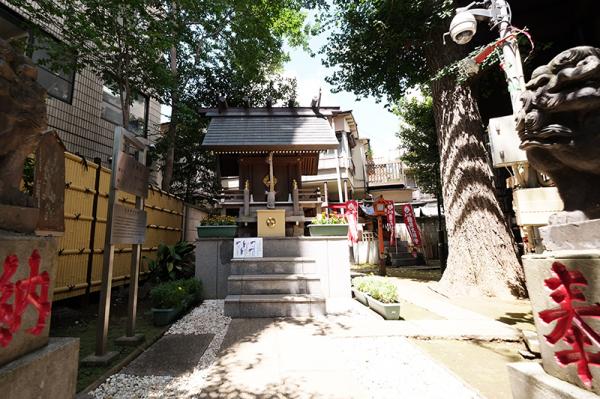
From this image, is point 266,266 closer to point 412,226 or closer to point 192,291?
point 192,291

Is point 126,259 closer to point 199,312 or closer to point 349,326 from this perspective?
point 199,312

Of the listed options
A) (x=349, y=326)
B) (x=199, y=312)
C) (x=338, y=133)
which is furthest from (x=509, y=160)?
(x=338, y=133)

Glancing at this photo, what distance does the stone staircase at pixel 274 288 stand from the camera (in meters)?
6.55

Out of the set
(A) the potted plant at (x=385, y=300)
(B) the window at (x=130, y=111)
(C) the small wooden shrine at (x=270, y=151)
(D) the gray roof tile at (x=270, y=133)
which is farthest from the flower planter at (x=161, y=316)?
(B) the window at (x=130, y=111)

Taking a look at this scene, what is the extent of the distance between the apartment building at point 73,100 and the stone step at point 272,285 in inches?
312

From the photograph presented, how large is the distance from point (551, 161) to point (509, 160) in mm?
3236

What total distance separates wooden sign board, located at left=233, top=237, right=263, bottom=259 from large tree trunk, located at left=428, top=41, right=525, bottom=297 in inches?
225

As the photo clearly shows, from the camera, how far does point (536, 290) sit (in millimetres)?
2314

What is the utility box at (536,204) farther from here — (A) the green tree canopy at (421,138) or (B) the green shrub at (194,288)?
(A) the green tree canopy at (421,138)

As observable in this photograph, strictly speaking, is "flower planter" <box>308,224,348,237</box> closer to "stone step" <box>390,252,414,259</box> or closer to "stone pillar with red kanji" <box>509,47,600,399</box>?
"stone pillar with red kanji" <box>509,47,600,399</box>

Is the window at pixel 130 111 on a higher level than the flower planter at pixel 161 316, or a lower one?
higher

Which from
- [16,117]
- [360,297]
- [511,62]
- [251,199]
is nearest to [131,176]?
[16,117]

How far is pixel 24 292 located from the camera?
2166mm

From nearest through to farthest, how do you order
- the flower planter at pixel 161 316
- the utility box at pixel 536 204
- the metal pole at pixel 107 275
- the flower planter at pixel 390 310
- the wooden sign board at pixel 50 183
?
the wooden sign board at pixel 50 183, the metal pole at pixel 107 275, the utility box at pixel 536 204, the flower planter at pixel 161 316, the flower planter at pixel 390 310
